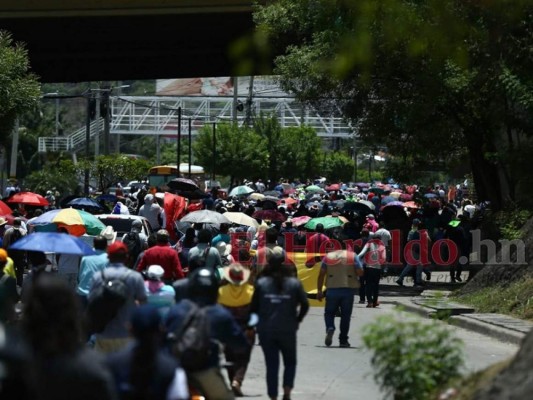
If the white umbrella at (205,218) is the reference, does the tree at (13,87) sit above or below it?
above

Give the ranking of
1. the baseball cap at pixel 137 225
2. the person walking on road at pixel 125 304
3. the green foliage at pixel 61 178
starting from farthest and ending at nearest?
the green foliage at pixel 61 178, the baseball cap at pixel 137 225, the person walking on road at pixel 125 304

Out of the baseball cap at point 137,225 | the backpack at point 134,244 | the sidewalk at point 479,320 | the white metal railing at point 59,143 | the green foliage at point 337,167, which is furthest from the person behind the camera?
the green foliage at point 337,167

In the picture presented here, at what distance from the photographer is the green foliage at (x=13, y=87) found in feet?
96.3

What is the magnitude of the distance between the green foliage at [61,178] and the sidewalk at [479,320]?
33661 millimetres

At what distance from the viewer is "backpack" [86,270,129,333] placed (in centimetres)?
1211

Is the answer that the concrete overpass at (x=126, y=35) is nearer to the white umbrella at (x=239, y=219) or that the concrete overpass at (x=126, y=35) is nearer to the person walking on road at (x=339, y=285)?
the white umbrella at (x=239, y=219)

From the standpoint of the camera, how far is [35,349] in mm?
6777

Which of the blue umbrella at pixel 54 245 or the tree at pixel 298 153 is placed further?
the tree at pixel 298 153

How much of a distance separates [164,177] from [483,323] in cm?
5796

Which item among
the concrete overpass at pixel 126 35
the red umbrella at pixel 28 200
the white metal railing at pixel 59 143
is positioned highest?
the white metal railing at pixel 59 143

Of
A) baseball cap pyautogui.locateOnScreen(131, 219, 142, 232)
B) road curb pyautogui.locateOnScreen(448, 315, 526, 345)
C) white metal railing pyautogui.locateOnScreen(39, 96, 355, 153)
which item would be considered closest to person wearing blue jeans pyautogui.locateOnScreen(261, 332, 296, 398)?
road curb pyautogui.locateOnScreen(448, 315, 526, 345)

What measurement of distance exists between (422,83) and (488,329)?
34.1 ft

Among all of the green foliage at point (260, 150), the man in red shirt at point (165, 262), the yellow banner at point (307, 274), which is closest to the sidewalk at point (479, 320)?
the yellow banner at point (307, 274)

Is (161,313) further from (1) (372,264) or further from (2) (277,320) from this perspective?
(1) (372,264)
